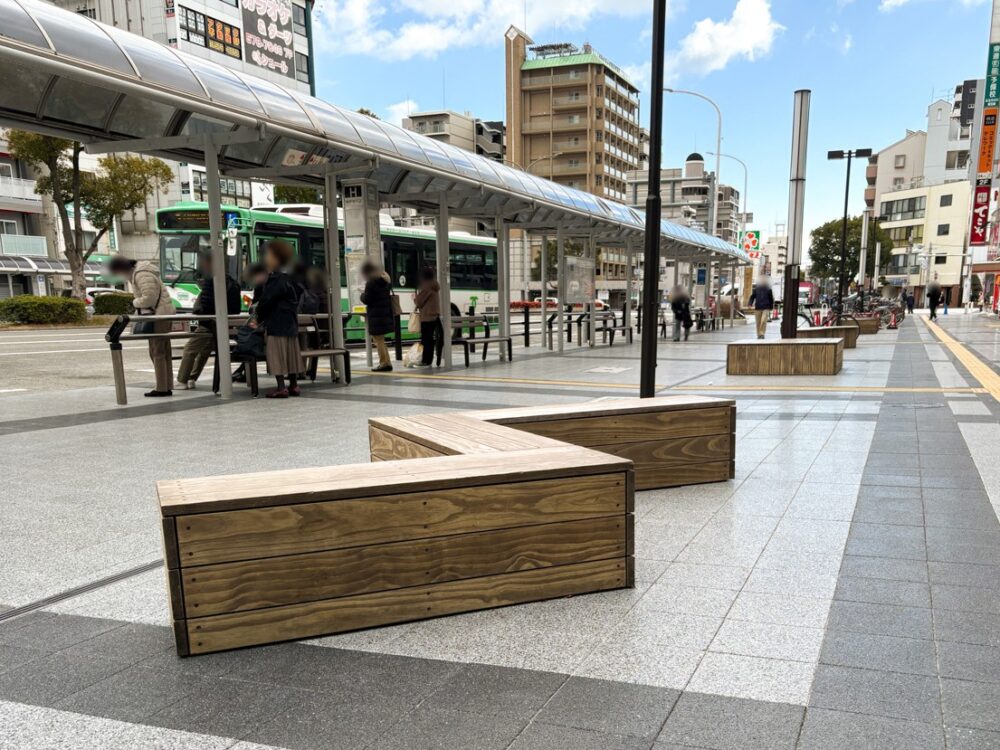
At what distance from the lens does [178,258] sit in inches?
647

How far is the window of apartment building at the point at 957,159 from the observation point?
248 feet

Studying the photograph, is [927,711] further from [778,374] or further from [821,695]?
[778,374]

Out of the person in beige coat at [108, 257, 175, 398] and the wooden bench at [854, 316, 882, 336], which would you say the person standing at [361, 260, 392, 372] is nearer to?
the person in beige coat at [108, 257, 175, 398]

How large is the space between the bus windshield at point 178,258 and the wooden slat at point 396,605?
50.1ft

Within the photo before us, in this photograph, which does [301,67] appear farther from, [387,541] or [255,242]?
[387,541]

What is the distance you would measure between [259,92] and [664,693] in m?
8.00

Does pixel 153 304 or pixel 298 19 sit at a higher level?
pixel 298 19

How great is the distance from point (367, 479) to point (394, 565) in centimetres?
34

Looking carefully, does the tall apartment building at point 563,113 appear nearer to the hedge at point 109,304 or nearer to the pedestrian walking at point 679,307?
the hedge at point 109,304

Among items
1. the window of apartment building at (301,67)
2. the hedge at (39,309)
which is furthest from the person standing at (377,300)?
the window of apartment building at (301,67)

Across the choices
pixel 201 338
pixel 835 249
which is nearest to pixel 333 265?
pixel 201 338

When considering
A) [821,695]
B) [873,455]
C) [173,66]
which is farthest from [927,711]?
[173,66]

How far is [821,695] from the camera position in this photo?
87.2 inches

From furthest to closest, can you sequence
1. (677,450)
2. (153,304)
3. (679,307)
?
(679,307) < (153,304) < (677,450)
